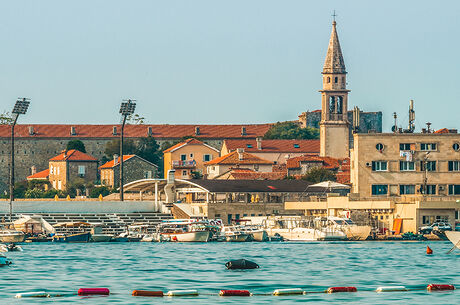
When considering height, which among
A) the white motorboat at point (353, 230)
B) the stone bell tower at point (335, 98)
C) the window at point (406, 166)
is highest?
the stone bell tower at point (335, 98)

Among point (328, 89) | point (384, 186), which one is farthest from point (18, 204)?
point (328, 89)

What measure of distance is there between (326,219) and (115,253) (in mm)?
30918

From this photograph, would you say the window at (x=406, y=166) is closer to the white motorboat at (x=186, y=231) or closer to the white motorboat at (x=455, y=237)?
the white motorboat at (x=186, y=231)

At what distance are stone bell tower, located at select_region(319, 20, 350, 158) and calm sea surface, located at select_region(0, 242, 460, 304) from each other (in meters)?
86.3

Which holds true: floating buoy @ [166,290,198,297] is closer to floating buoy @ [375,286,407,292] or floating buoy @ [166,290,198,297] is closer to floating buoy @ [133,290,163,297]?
floating buoy @ [133,290,163,297]

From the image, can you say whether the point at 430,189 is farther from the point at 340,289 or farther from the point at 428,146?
the point at 340,289

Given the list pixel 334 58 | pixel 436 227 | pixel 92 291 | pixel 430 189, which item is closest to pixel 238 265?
pixel 92 291

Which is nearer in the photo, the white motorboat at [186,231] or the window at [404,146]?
the white motorboat at [186,231]

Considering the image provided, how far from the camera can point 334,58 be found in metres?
191

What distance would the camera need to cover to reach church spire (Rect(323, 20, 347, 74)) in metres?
190

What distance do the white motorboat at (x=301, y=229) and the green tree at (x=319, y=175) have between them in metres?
38.5

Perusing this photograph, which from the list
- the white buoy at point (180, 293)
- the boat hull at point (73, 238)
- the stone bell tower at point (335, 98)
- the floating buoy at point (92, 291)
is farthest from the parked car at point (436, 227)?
the stone bell tower at point (335, 98)

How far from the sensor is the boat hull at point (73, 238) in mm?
116875

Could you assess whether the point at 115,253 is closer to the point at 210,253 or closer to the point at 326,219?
the point at 210,253
